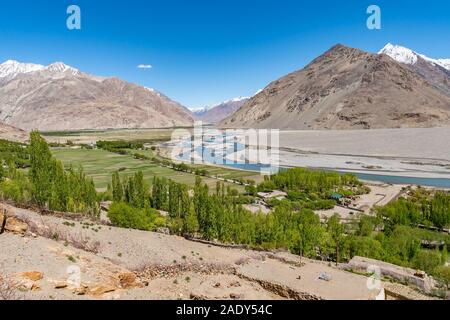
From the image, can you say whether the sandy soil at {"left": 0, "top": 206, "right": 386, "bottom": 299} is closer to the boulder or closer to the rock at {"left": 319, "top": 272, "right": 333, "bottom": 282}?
the boulder

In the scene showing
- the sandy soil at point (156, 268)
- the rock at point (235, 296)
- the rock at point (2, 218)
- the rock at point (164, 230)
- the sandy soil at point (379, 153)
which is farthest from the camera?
the sandy soil at point (379, 153)

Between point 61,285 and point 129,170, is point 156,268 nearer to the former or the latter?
point 61,285

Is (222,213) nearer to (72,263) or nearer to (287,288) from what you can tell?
(287,288)

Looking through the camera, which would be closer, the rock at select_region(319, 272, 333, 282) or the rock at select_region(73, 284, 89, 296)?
the rock at select_region(73, 284, 89, 296)

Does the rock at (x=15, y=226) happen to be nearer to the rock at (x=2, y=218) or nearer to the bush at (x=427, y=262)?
the rock at (x=2, y=218)

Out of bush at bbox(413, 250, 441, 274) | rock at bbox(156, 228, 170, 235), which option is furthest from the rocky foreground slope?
bush at bbox(413, 250, 441, 274)

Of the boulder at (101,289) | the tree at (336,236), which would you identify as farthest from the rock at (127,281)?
the tree at (336,236)

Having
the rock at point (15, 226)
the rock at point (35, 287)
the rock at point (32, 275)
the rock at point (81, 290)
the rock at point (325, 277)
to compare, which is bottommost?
the rock at point (325, 277)
